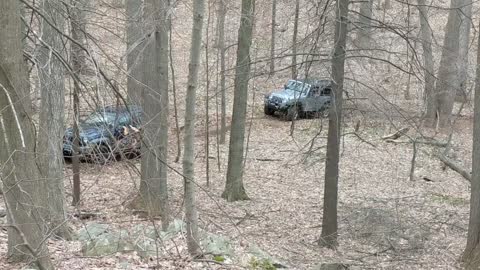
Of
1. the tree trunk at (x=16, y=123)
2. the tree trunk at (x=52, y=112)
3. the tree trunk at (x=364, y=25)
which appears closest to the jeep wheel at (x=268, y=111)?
the tree trunk at (x=364, y=25)

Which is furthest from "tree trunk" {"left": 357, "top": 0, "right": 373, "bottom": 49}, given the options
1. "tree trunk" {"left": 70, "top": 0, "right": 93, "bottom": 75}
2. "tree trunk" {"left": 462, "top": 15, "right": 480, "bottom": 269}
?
"tree trunk" {"left": 70, "top": 0, "right": 93, "bottom": 75}

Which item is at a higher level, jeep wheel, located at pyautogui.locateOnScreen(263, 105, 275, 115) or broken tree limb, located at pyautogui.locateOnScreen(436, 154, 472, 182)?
jeep wheel, located at pyautogui.locateOnScreen(263, 105, 275, 115)

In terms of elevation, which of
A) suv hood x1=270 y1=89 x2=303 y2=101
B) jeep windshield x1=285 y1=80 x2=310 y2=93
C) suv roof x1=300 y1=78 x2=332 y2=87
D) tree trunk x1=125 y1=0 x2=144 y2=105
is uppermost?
tree trunk x1=125 y1=0 x2=144 y2=105

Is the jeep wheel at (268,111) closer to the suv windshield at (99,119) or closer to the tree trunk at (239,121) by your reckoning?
the tree trunk at (239,121)

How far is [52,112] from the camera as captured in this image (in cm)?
625

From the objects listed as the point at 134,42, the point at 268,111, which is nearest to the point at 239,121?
the point at 134,42

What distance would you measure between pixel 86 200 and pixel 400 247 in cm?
696

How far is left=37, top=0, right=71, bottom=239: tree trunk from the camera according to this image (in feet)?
18.1

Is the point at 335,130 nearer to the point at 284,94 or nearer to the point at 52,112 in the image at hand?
the point at 52,112

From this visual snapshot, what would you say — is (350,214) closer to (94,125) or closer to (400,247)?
(400,247)

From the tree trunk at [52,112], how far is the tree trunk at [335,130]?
5.05 metres

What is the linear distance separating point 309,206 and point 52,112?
925 cm

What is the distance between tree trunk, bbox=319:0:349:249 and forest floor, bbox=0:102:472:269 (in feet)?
1.13

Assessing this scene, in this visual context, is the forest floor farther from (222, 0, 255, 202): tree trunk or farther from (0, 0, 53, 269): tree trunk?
(0, 0, 53, 269): tree trunk
